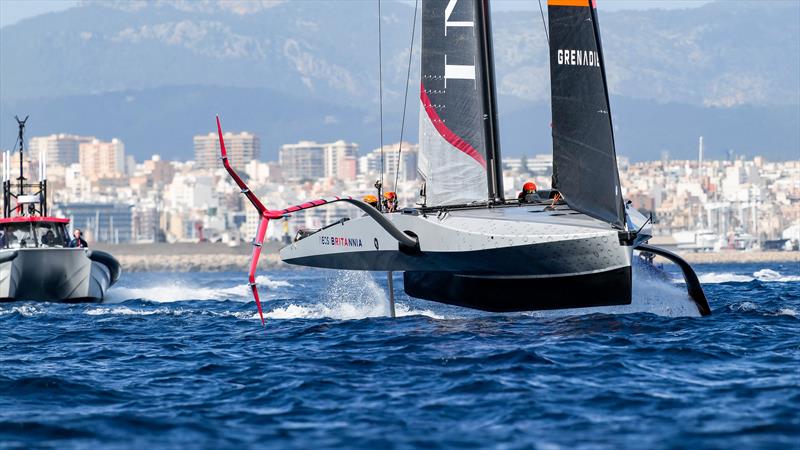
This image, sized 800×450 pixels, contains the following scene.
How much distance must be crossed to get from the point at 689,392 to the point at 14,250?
19867 mm

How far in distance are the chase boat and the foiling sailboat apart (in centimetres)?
753

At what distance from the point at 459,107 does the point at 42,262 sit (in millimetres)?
11064

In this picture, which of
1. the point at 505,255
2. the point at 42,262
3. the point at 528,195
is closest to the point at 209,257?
the point at 42,262

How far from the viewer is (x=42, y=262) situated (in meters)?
29.6

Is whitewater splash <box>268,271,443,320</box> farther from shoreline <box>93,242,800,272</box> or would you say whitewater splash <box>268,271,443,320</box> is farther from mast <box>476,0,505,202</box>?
shoreline <box>93,242,800,272</box>

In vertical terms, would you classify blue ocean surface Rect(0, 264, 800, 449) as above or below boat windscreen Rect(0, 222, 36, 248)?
below

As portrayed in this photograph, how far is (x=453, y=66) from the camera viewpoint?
2341 cm

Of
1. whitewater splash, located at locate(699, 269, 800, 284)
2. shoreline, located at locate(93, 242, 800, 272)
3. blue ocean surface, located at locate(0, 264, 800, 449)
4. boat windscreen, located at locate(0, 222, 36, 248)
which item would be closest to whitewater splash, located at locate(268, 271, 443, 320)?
blue ocean surface, located at locate(0, 264, 800, 449)

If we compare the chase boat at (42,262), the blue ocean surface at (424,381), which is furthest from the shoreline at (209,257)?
the blue ocean surface at (424,381)

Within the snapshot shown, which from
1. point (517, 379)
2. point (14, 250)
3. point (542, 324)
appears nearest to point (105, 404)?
point (517, 379)

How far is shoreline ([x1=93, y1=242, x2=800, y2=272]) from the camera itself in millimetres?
144375

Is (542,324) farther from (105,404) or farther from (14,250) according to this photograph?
(14,250)

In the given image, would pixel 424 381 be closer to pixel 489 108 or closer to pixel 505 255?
pixel 505 255

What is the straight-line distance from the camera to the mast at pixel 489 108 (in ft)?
76.3
